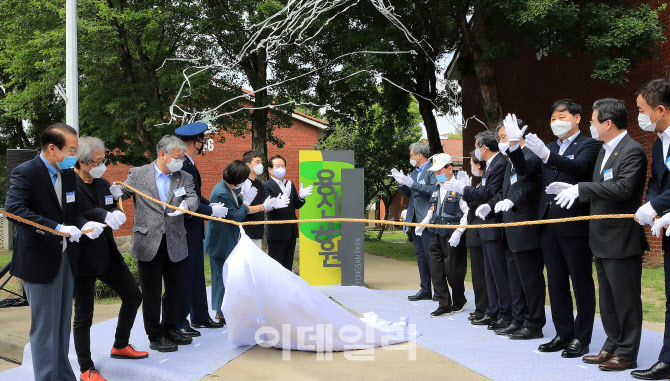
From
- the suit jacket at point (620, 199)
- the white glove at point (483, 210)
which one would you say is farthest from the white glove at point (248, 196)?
the suit jacket at point (620, 199)

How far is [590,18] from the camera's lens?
37.2ft

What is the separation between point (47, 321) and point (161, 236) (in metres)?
1.22

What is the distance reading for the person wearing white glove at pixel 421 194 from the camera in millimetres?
7094

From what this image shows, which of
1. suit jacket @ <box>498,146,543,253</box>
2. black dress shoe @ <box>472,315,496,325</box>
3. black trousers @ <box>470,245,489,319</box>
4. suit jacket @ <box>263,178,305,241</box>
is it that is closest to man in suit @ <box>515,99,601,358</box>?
suit jacket @ <box>498,146,543,253</box>

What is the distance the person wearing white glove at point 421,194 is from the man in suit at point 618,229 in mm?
2865

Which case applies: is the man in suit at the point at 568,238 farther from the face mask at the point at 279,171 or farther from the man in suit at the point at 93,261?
the face mask at the point at 279,171

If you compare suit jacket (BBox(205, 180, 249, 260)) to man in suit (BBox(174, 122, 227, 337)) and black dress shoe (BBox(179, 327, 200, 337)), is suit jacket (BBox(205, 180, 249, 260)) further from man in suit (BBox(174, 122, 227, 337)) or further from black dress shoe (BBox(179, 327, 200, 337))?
black dress shoe (BBox(179, 327, 200, 337))

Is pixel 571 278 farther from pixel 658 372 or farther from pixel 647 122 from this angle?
pixel 647 122

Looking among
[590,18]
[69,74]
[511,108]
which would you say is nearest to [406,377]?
[69,74]

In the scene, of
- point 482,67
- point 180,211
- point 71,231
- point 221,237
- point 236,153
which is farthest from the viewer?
point 236,153

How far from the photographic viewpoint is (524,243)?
5.01 metres

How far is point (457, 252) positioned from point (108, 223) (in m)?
3.75

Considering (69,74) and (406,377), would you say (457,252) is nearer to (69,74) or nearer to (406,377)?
(406,377)

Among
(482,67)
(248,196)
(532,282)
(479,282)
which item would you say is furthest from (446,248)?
(482,67)
